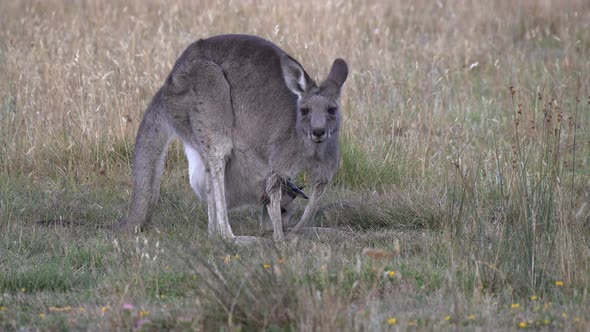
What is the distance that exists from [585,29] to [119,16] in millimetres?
5799

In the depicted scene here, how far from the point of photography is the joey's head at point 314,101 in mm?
5934

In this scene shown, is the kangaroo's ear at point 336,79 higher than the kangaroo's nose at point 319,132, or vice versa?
the kangaroo's ear at point 336,79

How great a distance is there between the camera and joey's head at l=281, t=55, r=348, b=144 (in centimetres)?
593

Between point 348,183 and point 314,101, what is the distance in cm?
153

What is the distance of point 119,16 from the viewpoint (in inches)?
450

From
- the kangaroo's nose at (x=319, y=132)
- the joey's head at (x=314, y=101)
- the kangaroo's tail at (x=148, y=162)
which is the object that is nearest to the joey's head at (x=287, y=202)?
the joey's head at (x=314, y=101)

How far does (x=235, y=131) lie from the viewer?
6375 mm

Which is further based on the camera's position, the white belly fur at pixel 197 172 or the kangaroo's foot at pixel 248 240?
the white belly fur at pixel 197 172

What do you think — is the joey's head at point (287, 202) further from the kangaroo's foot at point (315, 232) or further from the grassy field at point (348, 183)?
the grassy field at point (348, 183)

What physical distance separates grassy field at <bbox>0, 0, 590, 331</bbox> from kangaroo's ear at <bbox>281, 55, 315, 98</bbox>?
34.9 inches

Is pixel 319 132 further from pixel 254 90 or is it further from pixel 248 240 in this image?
pixel 248 240

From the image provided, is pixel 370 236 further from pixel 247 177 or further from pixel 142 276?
pixel 142 276

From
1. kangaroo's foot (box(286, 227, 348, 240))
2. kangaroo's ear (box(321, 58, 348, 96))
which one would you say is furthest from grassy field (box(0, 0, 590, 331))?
kangaroo's ear (box(321, 58, 348, 96))

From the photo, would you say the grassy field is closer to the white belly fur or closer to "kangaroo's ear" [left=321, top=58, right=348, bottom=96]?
the white belly fur
